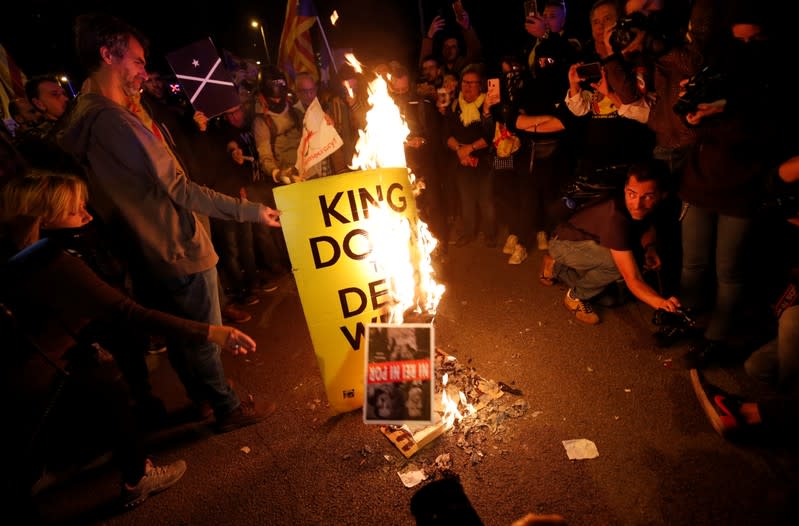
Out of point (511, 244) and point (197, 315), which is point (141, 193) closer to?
point (197, 315)

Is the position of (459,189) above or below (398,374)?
above

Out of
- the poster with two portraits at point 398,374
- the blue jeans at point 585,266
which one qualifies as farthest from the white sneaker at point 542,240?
the poster with two portraits at point 398,374

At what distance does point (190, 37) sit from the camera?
87.5 ft

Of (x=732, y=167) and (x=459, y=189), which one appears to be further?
(x=459, y=189)

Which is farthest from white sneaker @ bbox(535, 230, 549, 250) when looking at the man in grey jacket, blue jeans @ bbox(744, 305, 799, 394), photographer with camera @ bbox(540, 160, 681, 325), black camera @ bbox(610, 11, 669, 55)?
the man in grey jacket

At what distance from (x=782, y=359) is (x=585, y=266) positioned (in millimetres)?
1809

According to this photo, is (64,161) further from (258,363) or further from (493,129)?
(493,129)

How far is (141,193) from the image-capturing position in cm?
278

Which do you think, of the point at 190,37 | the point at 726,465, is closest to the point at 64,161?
the point at 726,465

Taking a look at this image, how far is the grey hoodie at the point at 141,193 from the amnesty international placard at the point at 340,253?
0.37 meters

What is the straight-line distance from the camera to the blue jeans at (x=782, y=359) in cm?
295

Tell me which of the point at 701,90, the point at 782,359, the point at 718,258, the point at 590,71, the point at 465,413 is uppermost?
the point at 590,71

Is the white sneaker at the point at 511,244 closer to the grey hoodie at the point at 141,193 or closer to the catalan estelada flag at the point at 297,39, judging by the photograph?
the grey hoodie at the point at 141,193

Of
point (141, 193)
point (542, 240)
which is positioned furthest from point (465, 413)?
point (542, 240)
